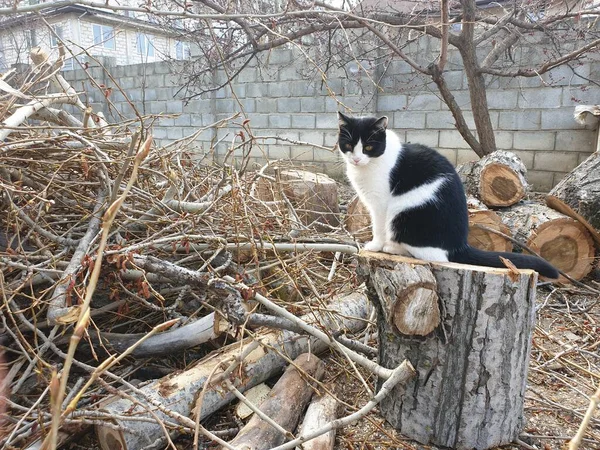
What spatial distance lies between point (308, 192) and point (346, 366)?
160cm

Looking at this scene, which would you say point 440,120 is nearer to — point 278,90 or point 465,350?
point 278,90

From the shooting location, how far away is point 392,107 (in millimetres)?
5930

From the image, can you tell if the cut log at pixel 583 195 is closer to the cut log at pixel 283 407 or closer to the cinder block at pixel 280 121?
the cut log at pixel 283 407

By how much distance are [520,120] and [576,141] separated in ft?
2.10

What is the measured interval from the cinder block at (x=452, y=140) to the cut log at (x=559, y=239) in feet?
7.90

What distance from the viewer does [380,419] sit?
1807mm

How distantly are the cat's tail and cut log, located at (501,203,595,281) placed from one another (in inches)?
62.0

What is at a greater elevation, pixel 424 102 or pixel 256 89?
pixel 256 89

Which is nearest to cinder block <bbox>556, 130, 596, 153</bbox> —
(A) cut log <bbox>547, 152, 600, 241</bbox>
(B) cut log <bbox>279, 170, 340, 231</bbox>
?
(A) cut log <bbox>547, 152, 600, 241</bbox>

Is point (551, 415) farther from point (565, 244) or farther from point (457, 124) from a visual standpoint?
point (457, 124)

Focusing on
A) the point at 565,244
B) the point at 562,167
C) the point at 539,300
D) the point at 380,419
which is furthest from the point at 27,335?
the point at 562,167

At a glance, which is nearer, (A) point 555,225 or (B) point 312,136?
(A) point 555,225

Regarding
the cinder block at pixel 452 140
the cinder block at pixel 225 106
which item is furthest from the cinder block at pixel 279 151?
the cinder block at pixel 452 140


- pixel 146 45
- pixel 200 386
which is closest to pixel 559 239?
pixel 200 386
